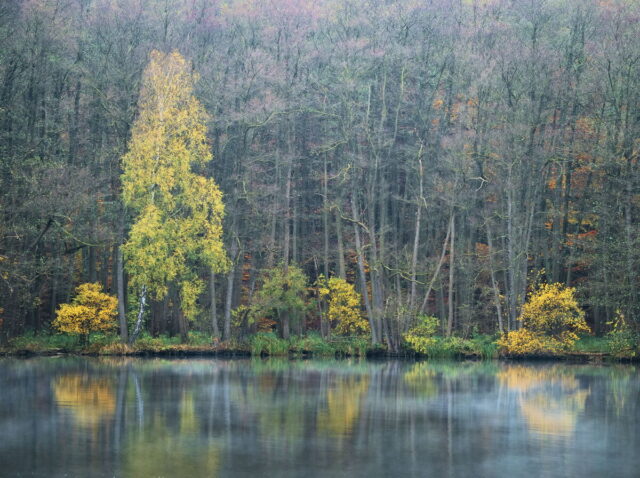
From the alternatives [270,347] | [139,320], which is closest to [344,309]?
[270,347]

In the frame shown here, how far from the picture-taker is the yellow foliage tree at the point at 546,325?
34219 millimetres

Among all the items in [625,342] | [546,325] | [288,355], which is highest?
[546,325]

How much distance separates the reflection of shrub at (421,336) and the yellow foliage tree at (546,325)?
277 centimetres

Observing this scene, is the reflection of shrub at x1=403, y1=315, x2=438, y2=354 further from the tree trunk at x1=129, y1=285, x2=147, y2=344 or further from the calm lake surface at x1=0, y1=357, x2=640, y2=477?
the tree trunk at x1=129, y1=285, x2=147, y2=344

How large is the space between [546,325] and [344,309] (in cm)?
869

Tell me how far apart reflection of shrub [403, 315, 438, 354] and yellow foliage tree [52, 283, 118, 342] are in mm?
11889

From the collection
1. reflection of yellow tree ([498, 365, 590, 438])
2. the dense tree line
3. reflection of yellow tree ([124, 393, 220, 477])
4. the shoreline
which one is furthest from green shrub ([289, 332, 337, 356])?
reflection of yellow tree ([124, 393, 220, 477])

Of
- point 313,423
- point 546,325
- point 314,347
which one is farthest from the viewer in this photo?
point 314,347

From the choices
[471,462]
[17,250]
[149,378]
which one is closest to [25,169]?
[17,250]

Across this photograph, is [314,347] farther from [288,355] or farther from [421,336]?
[421,336]

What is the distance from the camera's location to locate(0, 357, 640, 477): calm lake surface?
13.0 meters

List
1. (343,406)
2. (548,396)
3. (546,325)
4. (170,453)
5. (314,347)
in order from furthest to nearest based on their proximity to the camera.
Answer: (314,347)
(546,325)
(548,396)
(343,406)
(170,453)

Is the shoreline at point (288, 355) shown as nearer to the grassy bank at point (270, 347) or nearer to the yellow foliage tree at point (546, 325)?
the grassy bank at point (270, 347)

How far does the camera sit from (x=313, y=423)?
17.1m
